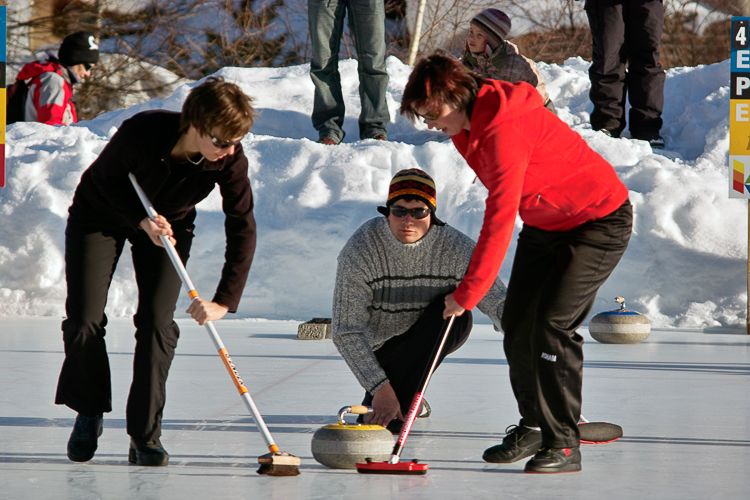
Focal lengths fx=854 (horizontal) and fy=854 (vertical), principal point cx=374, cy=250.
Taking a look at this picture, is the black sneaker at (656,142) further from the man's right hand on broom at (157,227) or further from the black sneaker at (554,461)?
the man's right hand on broom at (157,227)

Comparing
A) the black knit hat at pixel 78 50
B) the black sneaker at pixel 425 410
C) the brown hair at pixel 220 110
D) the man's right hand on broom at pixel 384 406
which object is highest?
the black knit hat at pixel 78 50

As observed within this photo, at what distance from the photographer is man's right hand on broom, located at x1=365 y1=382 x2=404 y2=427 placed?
9.36 ft

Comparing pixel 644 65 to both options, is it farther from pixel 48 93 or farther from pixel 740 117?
pixel 48 93

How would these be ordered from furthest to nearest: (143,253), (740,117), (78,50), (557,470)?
(78,50) < (740,117) < (143,253) < (557,470)

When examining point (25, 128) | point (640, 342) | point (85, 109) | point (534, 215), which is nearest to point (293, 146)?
point (25, 128)

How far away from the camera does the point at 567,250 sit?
98.3 inches

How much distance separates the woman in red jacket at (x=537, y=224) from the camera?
2.30 meters

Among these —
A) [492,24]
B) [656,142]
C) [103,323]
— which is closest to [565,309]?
[103,323]

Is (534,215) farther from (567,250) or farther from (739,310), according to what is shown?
(739,310)

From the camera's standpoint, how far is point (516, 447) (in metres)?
2.61

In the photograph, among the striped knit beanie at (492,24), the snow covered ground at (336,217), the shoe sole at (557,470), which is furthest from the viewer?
the snow covered ground at (336,217)

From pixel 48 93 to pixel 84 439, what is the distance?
7.09 m

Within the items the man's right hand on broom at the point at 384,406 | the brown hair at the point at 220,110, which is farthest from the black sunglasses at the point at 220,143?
the man's right hand on broom at the point at 384,406

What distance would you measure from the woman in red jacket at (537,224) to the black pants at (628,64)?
5.33m
